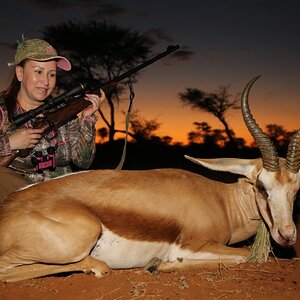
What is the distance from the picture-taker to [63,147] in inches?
199

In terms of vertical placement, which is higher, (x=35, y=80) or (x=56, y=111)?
(x=35, y=80)

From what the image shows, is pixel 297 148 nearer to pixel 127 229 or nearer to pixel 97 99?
pixel 127 229

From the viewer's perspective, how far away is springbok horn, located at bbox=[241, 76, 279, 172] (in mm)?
3797

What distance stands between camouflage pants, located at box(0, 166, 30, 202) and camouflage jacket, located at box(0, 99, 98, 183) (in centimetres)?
28

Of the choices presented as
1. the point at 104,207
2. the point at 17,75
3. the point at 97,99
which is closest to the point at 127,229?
the point at 104,207

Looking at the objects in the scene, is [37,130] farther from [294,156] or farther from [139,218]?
[294,156]

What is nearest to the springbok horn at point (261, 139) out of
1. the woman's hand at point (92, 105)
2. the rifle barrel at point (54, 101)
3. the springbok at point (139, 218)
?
the springbok at point (139, 218)

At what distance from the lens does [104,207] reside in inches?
139

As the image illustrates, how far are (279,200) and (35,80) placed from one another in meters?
2.99

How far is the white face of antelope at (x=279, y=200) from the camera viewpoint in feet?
11.7

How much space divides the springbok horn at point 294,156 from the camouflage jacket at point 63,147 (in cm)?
236

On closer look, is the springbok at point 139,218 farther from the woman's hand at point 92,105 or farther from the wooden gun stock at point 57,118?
the woman's hand at point 92,105

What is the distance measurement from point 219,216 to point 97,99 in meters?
2.16

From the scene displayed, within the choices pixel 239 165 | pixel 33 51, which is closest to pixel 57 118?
pixel 33 51
